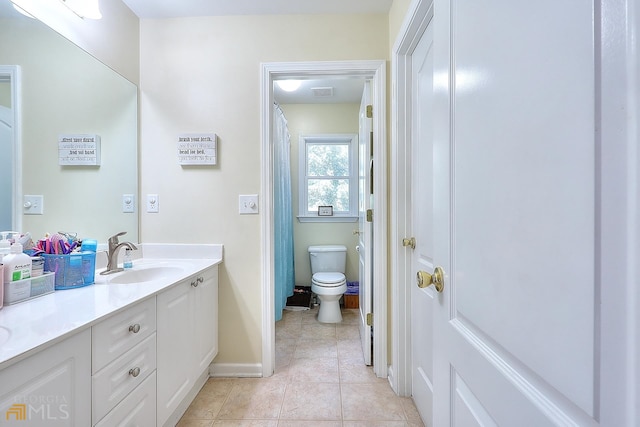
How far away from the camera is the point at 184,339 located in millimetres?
1318

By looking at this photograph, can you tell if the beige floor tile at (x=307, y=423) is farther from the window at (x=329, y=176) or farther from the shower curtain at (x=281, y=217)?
the window at (x=329, y=176)

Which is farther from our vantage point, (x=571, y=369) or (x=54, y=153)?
(x=54, y=153)

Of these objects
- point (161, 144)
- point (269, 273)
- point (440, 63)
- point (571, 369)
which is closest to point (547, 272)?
point (571, 369)

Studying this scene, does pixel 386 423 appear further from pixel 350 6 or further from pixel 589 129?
pixel 350 6

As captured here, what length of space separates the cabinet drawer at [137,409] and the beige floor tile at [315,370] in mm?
817

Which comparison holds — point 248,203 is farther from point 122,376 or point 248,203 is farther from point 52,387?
point 52,387

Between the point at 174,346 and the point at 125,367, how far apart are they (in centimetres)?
30

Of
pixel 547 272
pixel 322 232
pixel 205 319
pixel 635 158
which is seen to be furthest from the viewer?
pixel 322 232

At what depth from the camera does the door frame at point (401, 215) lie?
1.49m

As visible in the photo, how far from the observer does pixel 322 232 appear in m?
3.11

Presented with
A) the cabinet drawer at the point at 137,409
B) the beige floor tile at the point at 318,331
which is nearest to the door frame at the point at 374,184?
the beige floor tile at the point at 318,331

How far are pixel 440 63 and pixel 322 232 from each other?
8.20ft

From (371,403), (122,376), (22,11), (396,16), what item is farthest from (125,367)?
(396,16)

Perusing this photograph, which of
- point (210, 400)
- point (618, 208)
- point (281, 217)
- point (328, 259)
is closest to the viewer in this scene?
point (618, 208)
